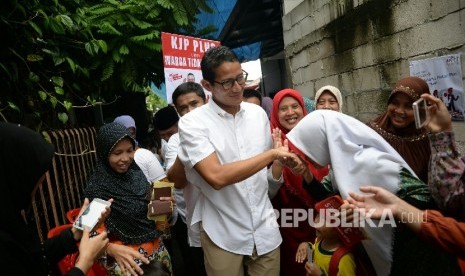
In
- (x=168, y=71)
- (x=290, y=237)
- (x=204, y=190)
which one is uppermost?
(x=168, y=71)

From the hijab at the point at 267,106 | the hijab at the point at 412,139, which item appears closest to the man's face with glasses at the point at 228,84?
the hijab at the point at 412,139

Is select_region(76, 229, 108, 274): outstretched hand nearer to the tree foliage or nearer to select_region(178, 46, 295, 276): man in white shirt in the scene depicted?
select_region(178, 46, 295, 276): man in white shirt

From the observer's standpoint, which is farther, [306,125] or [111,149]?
[111,149]

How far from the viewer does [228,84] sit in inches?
81.4

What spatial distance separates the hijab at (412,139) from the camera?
219 cm

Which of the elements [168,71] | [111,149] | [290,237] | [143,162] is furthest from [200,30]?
[290,237]

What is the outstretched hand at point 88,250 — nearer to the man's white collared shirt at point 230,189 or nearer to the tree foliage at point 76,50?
the man's white collared shirt at point 230,189

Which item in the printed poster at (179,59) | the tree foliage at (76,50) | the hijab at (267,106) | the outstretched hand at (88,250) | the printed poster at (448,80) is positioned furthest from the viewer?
the hijab at (267,106)

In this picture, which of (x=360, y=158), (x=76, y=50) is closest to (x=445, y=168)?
(x=360, y=158)

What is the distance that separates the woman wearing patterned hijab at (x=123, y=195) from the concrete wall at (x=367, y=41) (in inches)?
98.5

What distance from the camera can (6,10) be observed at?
3.05 m

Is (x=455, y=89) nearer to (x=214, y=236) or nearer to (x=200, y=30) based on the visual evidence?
(x=214, y=236)

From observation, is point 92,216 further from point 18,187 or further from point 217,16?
point 217,16

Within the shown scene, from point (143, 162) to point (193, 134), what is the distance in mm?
1572
